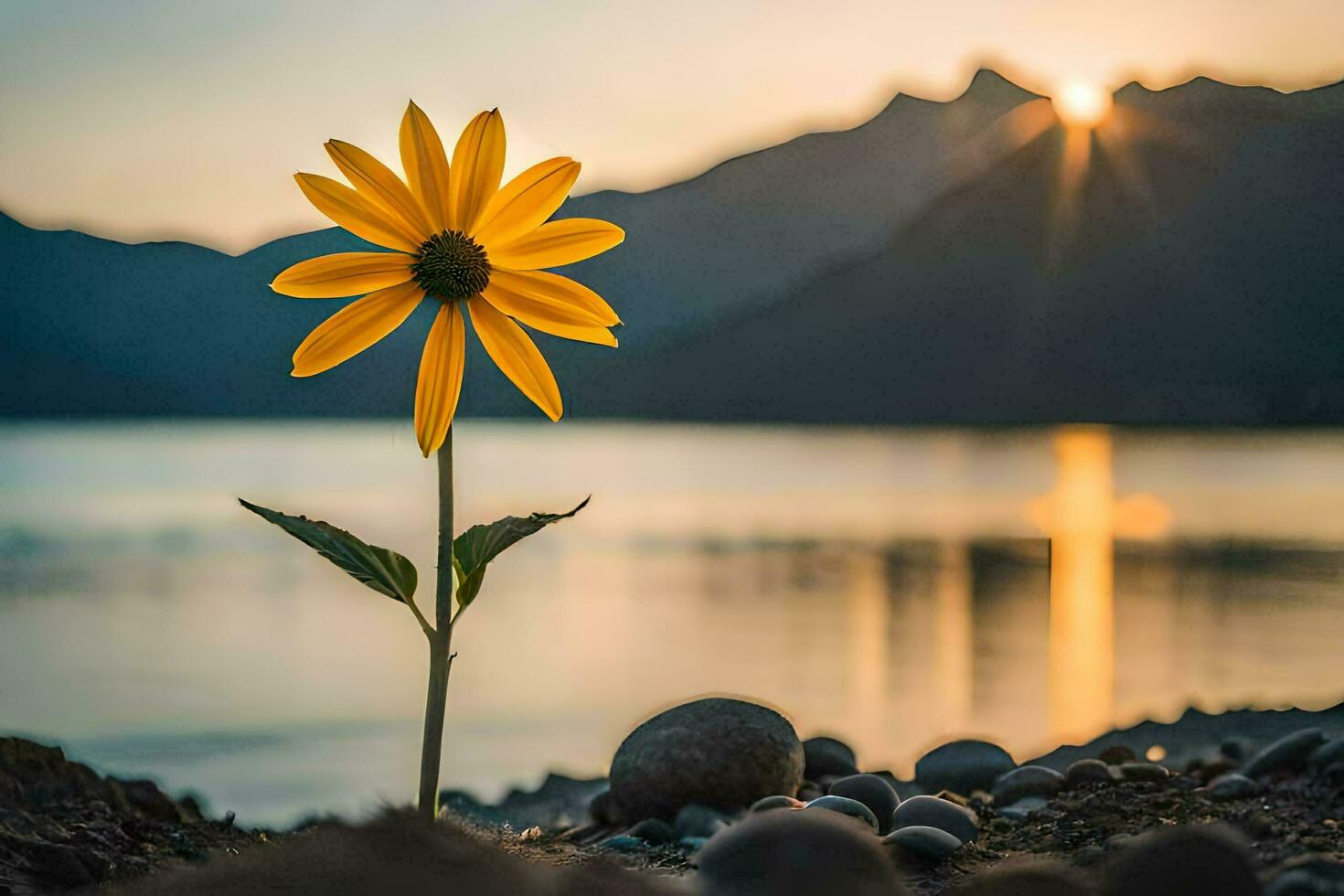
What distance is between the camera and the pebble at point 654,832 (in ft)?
16.0

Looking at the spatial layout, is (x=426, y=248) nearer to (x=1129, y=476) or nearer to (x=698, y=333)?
(x=1129, y=476)

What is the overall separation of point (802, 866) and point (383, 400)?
136 metres

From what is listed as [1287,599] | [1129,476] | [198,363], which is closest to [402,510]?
[1287,599]

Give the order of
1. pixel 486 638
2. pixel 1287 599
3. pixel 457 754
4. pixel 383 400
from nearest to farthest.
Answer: pixel 457 754, pixel 486 638, pixel 1287 599, pixel 383 400

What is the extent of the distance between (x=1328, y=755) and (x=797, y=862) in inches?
152

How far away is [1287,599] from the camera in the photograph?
13758mm

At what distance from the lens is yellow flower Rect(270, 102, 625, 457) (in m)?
2.84

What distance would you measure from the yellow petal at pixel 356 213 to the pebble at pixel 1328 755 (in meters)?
3.84

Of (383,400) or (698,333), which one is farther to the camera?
(698,333)

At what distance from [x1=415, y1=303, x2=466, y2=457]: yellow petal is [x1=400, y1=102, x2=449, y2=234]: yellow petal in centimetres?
26

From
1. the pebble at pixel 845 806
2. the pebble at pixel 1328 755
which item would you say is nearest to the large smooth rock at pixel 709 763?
the pebble at pixel 845 806

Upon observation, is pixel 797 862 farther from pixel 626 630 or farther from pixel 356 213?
pixel 626 630

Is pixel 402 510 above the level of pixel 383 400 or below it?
below

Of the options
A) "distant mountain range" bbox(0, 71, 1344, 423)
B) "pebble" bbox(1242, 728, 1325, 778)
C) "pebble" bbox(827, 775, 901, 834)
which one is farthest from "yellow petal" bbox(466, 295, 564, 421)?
"distant mountain range" bbox(0, 71, 1344, 423)
